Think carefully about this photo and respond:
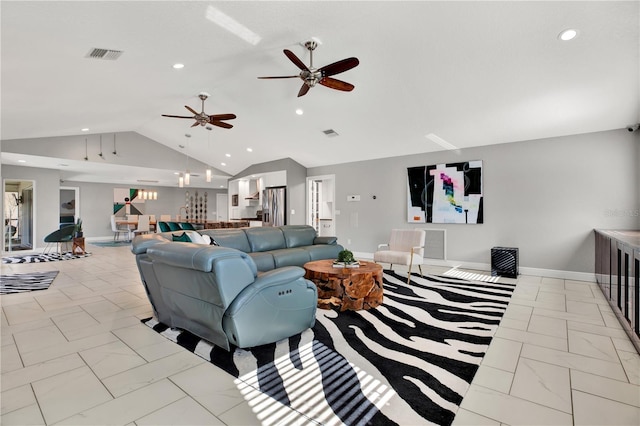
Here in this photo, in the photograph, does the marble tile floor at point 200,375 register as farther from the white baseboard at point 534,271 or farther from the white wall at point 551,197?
the white wall at point 551,197

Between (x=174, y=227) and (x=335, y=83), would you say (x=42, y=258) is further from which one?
(x=335, y=83)

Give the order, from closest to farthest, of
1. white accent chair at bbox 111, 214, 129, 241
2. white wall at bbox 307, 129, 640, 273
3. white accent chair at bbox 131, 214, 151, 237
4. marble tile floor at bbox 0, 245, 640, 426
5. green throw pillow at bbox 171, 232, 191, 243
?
marble tile floor at bbox 0, 245, 640, 426, green throw pillow at bbox 171, 232, 191, 243, white wall at bbox 307, 129, 640, 273, white accent chair at bbox 131, 214, 151, 237, white accent chair at bbox 111, 214, 129, 241

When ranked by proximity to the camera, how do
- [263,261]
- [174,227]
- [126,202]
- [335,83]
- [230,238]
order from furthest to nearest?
[126,202] → [174,227] → [230,238] → [263,261] → [335,83]

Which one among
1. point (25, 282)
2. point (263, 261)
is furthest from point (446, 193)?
point (25, 282)

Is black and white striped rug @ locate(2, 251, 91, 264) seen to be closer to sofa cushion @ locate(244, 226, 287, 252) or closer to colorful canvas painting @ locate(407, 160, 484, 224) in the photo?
sofa cushion @ locate(244, 226, 287, 252)

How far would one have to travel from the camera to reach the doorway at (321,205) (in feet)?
28.4

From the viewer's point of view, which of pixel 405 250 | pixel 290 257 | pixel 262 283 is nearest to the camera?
pixel 262 283

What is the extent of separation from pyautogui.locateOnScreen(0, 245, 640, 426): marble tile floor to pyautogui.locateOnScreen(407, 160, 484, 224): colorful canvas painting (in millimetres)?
2697

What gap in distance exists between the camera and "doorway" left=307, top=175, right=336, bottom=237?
8659mm

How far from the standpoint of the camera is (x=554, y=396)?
6.33ft

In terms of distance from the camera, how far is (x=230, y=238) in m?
4.68

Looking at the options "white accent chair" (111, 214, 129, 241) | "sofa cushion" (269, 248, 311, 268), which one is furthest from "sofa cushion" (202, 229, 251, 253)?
"white accent chair" (111, 214, 129, 241)

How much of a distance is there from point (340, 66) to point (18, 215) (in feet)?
35.9

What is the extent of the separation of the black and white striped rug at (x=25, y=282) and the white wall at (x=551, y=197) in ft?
22.7
